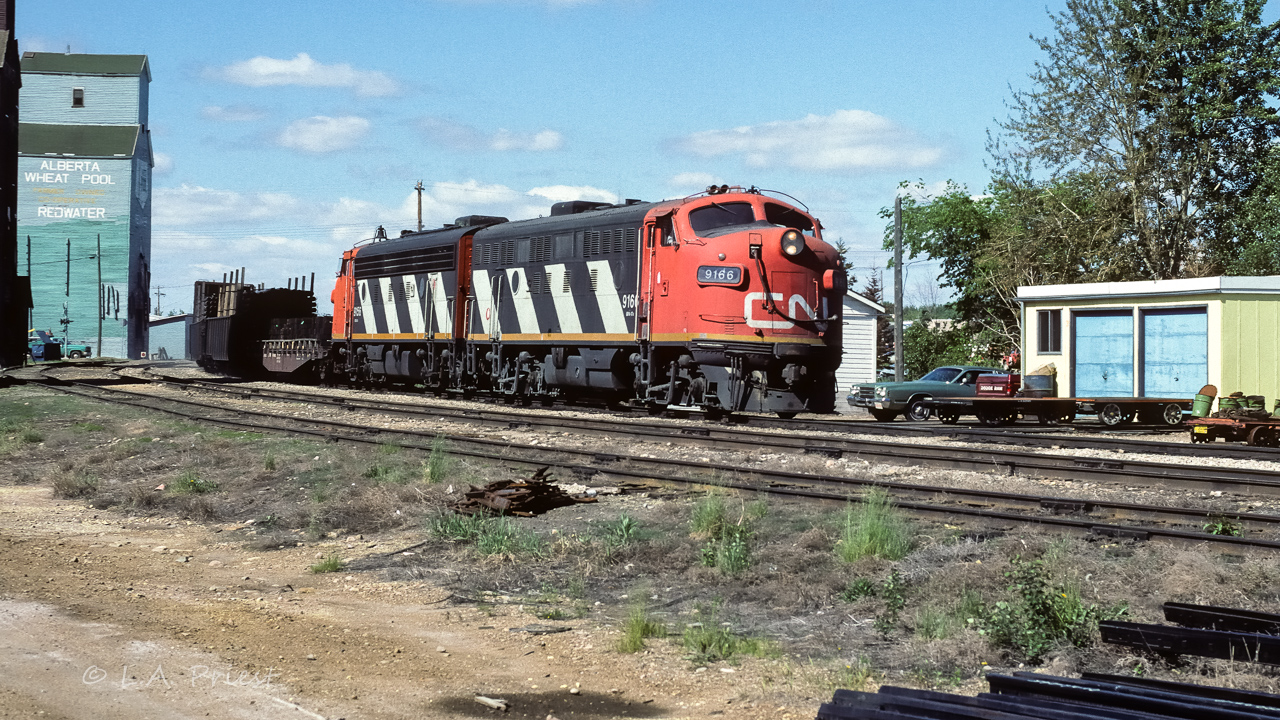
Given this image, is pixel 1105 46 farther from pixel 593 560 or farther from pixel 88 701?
pixel 88 701

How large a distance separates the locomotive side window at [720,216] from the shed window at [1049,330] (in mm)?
11992

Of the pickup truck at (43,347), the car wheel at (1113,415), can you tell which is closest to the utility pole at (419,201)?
the pickup truck at (43,347)

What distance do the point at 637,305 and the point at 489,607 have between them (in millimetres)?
13056

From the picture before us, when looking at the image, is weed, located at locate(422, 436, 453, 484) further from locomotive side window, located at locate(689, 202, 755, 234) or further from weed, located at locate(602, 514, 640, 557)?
locomotive side window, located at locate(689, 202, 755, 234)

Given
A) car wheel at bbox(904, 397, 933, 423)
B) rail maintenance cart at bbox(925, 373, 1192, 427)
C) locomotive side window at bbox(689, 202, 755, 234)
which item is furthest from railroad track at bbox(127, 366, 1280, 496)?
car wheel at bbox(904, 397, 933, 423)

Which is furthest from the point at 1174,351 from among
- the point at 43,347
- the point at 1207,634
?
the point at 43,347

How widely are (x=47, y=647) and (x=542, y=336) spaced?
682 inches

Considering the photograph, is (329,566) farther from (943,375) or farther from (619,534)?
(943,375)

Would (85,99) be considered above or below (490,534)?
above

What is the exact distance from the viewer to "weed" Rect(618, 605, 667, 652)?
21.1 feet

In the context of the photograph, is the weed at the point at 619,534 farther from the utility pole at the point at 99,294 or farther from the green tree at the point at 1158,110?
the utility pole at the point at 99,294

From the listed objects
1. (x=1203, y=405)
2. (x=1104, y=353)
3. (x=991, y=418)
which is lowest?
(x=991, y=418)

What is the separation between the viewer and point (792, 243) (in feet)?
61.6

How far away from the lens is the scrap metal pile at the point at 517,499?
34.5ft
